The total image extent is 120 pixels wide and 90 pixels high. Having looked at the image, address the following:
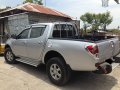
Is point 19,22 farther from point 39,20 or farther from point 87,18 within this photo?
point 87,18

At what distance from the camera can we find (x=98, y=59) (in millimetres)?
5367

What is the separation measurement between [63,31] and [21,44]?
178 cm

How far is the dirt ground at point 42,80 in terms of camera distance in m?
6.00

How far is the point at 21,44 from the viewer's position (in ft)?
25.7

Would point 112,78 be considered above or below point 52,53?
below

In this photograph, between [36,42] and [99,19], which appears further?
[99,19]

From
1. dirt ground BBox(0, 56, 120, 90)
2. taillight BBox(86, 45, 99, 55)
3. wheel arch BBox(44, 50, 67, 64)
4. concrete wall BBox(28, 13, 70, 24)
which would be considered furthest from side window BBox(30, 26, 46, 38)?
concrete wall BBox(28, 13, 70, 24)

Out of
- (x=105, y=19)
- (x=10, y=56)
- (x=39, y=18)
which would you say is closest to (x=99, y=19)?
(x=105, y=19)

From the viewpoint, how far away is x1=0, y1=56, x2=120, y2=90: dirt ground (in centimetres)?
600

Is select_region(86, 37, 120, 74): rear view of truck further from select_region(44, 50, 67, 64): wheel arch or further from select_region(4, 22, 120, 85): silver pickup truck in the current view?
select_region(44, 50, 67, 64): wheel arch

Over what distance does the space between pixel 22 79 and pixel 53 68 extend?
1.16 m

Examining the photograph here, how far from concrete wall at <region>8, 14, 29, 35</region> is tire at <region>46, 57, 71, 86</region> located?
36.0 feet

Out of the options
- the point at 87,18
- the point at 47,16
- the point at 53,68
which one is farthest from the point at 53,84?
the point at 87,18

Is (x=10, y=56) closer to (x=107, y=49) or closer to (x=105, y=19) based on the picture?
(x=107, y=49)
